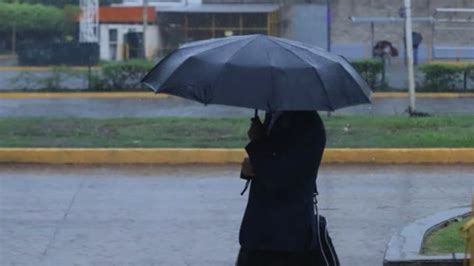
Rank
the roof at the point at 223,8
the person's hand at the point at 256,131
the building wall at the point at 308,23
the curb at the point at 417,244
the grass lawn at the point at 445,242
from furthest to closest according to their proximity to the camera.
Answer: the roof at the point at 223,8 → the building wall at the point at 308,23 → the grass lawn at the point at 445,242 → the curb at the point at 417,244 → the person's hand at the point at 256,131

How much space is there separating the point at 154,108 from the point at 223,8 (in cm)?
2450

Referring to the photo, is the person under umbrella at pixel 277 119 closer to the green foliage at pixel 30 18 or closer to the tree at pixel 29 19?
the tree at pixel 29 19

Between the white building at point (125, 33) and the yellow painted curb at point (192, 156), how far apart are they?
3046 cm

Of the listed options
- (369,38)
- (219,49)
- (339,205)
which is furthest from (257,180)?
(369,38)

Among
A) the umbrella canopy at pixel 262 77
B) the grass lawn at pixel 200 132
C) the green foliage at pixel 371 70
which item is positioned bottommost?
the grass lawn at pixel 200 132

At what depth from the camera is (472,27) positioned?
152ft

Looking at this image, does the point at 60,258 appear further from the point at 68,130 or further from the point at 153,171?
the point at 68,130

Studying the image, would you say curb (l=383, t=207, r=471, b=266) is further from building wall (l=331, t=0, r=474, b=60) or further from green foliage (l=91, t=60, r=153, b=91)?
building wall (l=331, t=0, r=474, b=60)

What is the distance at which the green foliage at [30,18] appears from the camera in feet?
171

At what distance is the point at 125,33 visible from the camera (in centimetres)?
4700

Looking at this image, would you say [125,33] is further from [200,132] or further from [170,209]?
[170,209]

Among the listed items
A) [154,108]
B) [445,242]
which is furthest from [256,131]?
[154,108]

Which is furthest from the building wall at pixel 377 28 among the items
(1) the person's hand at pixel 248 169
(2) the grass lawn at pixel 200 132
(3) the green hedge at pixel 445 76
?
(1) the person's hand at pixel 248 169

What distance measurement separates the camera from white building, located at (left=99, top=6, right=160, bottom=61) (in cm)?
4588
